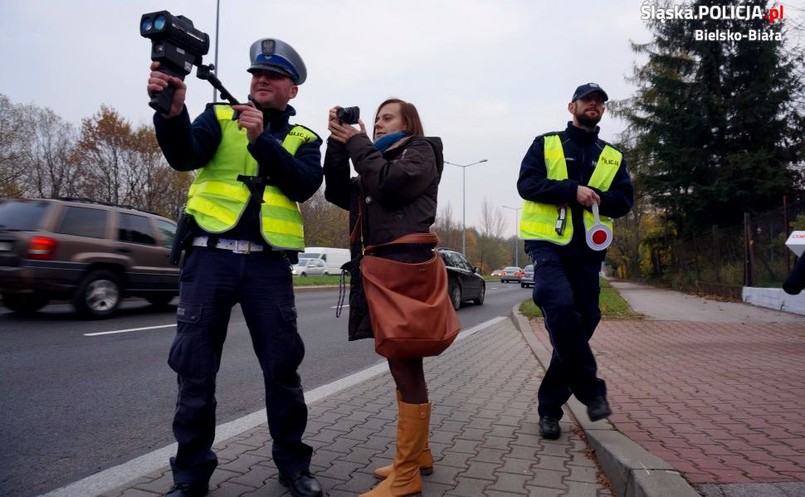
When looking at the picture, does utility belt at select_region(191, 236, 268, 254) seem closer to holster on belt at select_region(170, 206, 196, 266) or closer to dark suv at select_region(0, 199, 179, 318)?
holster on belt at select_region(170, 206, 196, 266)

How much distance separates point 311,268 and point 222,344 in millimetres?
39495

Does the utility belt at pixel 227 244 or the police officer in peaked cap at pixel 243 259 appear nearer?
the police officer in peaked cap at pixel 243 259

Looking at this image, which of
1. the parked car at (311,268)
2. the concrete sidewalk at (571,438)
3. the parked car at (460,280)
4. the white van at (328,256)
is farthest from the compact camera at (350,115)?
the white van at (328,256)

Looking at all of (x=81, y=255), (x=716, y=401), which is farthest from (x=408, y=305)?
(x=81, y=255)

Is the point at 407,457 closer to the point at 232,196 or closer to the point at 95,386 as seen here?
the point at 232,196

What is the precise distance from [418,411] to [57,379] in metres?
4.08

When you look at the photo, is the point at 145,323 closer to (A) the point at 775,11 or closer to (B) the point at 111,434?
(B) the point at 111,434

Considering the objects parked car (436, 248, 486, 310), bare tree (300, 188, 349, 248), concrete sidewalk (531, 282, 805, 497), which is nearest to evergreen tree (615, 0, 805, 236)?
parked car (436, 248, 486, 310)

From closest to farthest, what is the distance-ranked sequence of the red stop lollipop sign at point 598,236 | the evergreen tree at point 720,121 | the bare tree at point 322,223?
the red stop lollipop sign at point 598,236
the evergreen tree at point 720,121
the bare tree at point 322,223

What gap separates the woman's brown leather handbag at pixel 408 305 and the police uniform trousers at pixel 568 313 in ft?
2.72

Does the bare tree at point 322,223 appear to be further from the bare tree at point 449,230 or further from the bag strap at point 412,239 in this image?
the bag strap at point 412,239

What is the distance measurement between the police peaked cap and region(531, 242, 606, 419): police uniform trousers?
67.9 inches

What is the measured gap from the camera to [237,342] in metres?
7.89

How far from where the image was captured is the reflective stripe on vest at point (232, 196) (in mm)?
2652
